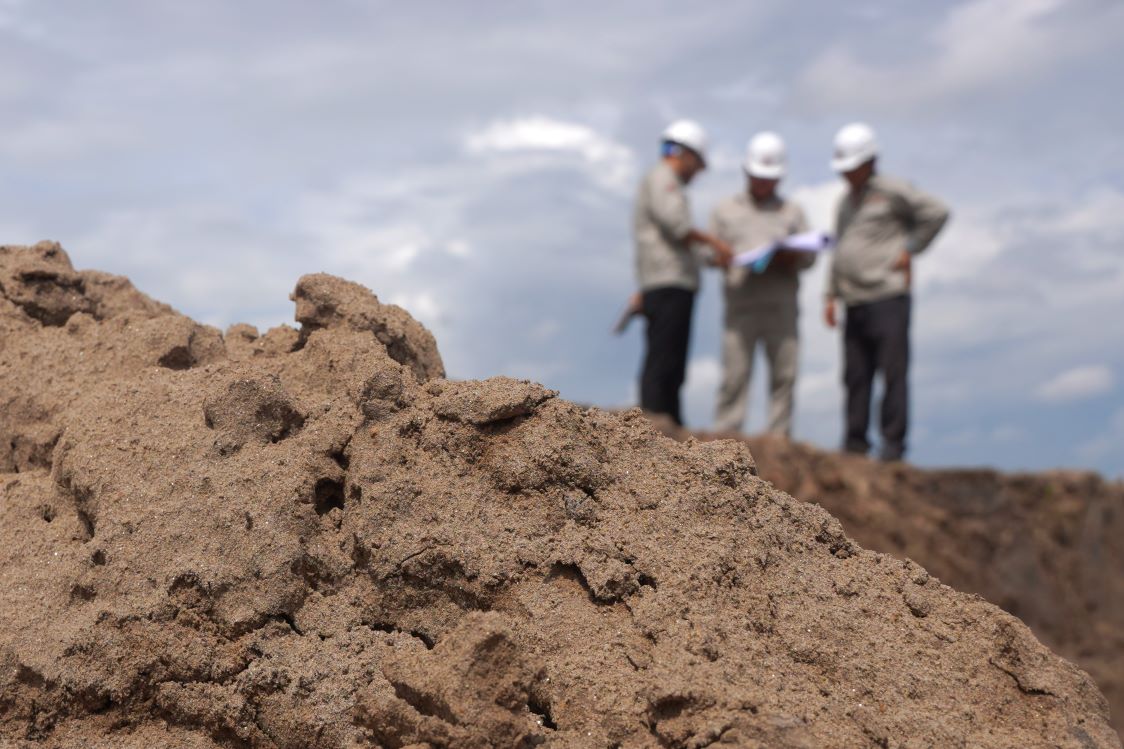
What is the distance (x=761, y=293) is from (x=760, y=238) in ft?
1.47

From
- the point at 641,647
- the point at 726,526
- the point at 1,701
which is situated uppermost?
the point at 726,526

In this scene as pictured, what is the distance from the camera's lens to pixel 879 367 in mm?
8992

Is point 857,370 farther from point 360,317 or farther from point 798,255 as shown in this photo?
point 360,317

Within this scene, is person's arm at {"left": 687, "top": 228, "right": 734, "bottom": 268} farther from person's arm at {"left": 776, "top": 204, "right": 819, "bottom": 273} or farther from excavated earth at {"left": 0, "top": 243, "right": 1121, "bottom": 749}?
excavated earth at {"left": 0, "top": 243, "right": 1121, "bottom": 749}

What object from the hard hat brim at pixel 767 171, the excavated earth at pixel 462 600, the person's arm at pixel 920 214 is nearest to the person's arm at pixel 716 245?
the hard hat brim at pixel 767 171

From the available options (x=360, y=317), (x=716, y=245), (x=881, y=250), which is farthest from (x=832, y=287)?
(x=360, y=317)

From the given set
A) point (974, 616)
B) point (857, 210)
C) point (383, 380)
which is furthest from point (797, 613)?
point (857, 210)

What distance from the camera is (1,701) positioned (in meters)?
2.43

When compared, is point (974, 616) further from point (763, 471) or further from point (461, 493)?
point (763, 471)

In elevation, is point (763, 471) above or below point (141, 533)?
above

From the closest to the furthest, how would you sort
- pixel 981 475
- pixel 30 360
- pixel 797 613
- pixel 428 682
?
pixel 428 682 → pixel 797 613 → pixel 30 360 → pixel 981 475

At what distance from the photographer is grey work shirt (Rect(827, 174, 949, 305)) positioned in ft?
28.5

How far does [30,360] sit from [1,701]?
105 cm

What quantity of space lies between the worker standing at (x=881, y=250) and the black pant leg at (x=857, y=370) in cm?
2
